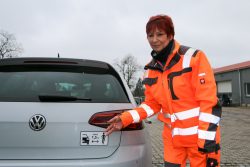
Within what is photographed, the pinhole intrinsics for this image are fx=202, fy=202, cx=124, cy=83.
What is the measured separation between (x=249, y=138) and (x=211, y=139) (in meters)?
5.99

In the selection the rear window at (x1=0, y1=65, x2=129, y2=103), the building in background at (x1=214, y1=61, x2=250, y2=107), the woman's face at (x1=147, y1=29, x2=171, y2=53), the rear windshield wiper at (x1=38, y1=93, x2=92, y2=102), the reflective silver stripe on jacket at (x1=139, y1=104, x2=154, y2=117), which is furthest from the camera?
the building in background at (x1=214, y1=61, x2=250, y2=107)

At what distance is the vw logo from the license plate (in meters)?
0.31

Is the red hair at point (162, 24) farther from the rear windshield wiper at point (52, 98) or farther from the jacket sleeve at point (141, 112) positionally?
the rear windshield wiper at point (52, 98)

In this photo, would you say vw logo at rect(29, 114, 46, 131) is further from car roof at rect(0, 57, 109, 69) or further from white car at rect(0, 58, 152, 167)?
car roof at rect(0, 57, 109, 69)

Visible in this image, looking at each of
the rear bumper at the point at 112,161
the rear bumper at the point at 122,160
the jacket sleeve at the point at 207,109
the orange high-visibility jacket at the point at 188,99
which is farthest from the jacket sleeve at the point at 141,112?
the jacket sleeve at the point at 207,109

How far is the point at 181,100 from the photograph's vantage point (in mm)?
1666

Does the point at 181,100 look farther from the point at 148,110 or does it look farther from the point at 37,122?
the point at 37,122

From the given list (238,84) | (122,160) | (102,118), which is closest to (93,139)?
(102,118)

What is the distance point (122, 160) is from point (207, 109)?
2.59ft

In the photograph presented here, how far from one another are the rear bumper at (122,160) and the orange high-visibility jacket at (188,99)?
19 centimetres

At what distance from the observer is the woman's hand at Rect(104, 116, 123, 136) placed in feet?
5.49

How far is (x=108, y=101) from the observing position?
1.79 meters

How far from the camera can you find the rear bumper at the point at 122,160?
1.53 meters

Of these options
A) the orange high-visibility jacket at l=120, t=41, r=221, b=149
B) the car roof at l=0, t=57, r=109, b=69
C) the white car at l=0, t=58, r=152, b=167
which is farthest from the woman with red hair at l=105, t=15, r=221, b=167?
the car roof at l=0, t=57, r=109, b=69
